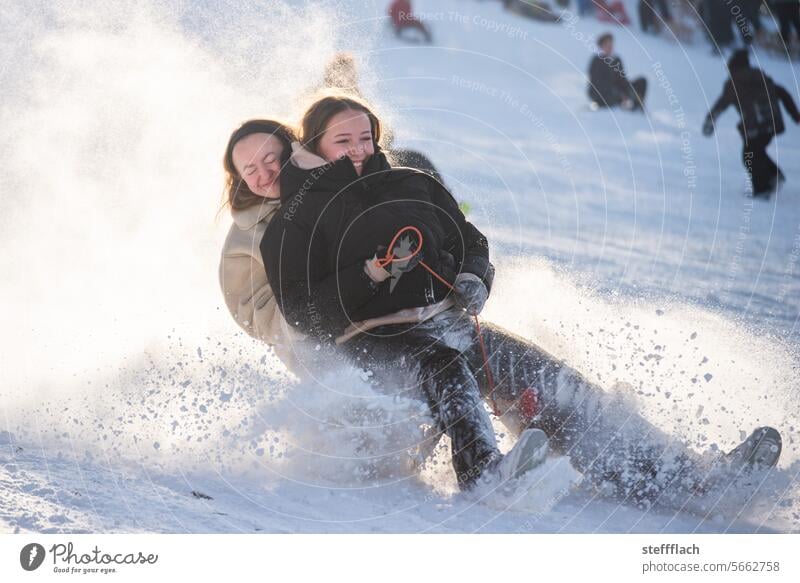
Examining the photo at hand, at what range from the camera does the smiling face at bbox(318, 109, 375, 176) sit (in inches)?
97.1

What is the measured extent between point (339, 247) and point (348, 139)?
249 mm

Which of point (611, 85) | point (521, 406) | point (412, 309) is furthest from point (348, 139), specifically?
point (611, 85)

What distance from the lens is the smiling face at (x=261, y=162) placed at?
2484 millimetres

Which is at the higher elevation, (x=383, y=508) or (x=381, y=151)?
(x=381, y=151)

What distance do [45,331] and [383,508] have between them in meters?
1.30

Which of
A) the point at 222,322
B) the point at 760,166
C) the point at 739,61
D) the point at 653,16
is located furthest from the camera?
the point at 653,16

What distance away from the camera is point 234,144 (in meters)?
2.52

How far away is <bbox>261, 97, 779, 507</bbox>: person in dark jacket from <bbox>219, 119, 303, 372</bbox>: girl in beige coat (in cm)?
6

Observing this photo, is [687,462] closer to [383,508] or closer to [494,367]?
[494,367]

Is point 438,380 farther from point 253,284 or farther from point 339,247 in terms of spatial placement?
point 253,284

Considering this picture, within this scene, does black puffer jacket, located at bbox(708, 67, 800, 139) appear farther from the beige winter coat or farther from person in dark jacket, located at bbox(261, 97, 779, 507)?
the beige winter coat

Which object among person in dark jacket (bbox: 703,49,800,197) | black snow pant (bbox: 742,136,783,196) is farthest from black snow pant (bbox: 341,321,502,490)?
black snow pant (bbox: 742,136,783,196)

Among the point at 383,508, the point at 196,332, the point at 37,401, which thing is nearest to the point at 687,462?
the point at 383,508

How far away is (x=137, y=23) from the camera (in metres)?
3.36
